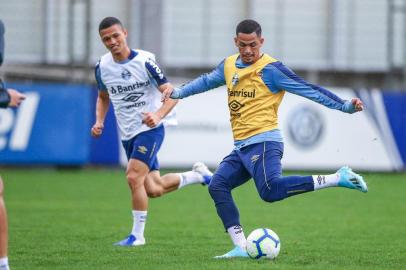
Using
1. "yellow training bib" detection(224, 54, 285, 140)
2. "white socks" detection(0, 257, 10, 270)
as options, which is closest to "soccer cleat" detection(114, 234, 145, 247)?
"yellow training bib" detection(224, 54, 285, 140)

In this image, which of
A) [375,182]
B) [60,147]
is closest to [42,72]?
[60,147]

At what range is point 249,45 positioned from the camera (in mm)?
8586

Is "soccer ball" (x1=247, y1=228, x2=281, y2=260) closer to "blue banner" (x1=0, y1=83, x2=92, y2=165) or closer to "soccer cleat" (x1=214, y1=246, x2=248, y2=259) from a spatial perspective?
"soccer cleat" (x1=214, y1=246, x2=248, y2=259)

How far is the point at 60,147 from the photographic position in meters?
20.4

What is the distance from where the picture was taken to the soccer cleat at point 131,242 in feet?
32.3

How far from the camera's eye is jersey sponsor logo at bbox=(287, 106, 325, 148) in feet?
67.4

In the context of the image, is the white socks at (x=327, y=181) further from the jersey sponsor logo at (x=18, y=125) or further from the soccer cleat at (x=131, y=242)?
the jersey sponsor logo at (x=18, y=125)

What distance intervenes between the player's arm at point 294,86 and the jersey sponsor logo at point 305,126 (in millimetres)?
11816

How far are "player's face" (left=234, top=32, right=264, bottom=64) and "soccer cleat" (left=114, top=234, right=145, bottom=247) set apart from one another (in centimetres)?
237

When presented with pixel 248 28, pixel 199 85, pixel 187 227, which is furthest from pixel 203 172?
pixel 248 28

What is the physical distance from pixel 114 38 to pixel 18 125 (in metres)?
10.4

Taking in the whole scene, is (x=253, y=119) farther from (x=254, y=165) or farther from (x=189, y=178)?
(x=189, y=178)

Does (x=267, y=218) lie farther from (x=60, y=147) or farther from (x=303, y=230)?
(x=60, y=147)

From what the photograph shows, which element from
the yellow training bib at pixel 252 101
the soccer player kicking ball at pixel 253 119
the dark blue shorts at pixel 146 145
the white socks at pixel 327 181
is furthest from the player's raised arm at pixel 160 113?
the white socks at pixel 327 181
